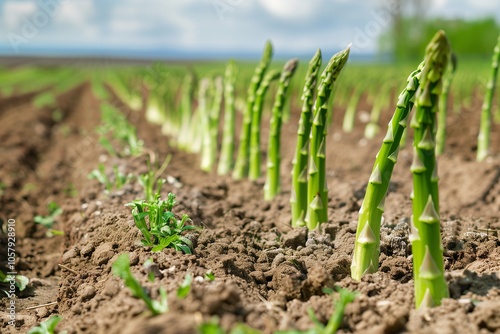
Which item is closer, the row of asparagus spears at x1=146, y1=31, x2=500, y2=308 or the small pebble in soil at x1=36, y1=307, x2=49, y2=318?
the row of asparagus spears at x1=146, y1=31, x2=500, y2=308

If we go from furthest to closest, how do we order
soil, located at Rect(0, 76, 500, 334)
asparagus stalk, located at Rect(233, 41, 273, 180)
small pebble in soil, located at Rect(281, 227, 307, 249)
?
asparagus stalk, located at Rect(233, 41, 273, 180), small pebble in soil, located at Rect(281, 227, 307, 249), soil, located at Rect(0, 76, 500, 334)

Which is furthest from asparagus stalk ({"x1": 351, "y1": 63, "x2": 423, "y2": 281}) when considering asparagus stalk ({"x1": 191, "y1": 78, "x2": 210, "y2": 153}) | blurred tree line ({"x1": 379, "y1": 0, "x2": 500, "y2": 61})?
Answer: blurred tree line ({"x1": 379, "y1": 0, "x2": 500, "y2": 61})

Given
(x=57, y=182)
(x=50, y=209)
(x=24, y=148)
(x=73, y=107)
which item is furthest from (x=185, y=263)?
(x=73, y=107)

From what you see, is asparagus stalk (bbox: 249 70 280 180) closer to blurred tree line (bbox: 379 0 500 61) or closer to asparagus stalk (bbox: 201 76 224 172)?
asparagus stalk (bbox: 201 76 224 172)

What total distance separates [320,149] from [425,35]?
66240mm

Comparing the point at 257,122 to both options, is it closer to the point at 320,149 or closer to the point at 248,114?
the point at 248,114

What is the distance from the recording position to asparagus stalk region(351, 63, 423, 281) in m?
3.46

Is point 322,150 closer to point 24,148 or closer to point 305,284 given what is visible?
point 305,284

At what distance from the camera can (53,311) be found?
12.6ft

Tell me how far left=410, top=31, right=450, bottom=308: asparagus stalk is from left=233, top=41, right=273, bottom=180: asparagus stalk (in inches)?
143

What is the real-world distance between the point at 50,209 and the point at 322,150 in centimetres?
394

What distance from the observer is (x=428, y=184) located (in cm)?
298

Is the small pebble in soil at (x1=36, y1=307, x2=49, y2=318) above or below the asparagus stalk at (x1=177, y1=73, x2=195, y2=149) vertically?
below

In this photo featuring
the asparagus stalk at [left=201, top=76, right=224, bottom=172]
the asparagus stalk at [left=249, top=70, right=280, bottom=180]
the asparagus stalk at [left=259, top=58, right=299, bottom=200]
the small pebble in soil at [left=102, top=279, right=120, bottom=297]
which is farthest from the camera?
the asparagus stalk at [left=201, top=76, right=224, bottom=172]
